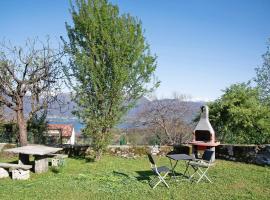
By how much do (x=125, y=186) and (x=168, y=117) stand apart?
2167cm

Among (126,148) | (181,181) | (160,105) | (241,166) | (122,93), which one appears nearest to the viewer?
(181,181)

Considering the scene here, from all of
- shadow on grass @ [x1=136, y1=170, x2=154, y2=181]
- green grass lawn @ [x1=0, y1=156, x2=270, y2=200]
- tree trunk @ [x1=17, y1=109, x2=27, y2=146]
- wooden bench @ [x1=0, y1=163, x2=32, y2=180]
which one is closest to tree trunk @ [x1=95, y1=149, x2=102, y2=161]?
green grass lawn @ [x1=0, y1=156, x2=270, y2=200]

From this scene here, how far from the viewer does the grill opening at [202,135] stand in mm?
13031

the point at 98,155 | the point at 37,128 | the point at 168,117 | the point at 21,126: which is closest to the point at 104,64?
the point at 98,155

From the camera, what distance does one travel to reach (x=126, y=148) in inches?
582

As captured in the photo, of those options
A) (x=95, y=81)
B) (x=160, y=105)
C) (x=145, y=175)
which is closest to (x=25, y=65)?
(x=95, y=81)

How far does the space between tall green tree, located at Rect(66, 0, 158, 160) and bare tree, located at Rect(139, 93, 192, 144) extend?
52.5ft

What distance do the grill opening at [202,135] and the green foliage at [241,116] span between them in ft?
6.99

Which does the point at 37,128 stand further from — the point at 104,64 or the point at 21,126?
the point at 104,64

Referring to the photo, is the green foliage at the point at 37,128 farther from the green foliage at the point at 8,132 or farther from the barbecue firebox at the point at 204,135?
the barbecue firebox at the point at 204,135

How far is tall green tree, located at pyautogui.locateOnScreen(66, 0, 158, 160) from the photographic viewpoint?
1239 centimetres

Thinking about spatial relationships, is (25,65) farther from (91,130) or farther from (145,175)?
(145,175)

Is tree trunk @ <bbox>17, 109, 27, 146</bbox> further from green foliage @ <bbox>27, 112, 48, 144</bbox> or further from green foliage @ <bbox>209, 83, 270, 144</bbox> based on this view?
green foliage @ <bbox>209, 83, 270, 144</bbox>

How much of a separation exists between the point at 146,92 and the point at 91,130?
10.1 ft
